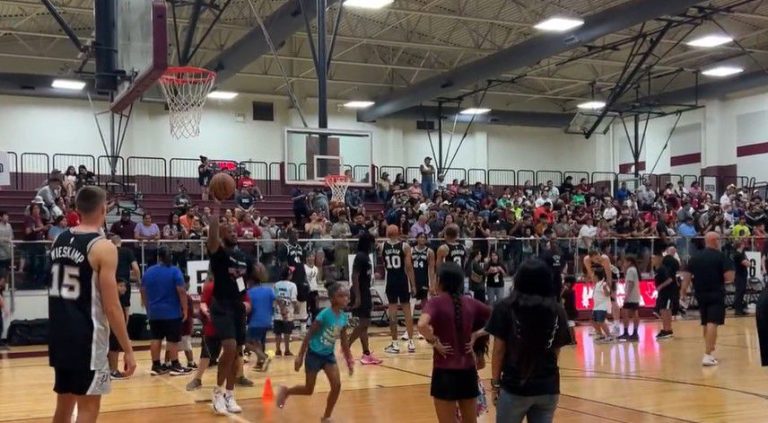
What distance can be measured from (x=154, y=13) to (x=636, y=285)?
9456mm

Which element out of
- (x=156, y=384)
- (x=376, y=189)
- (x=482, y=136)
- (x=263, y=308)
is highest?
(x=482, y=136)

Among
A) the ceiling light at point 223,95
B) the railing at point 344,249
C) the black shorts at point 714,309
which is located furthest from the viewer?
the ceiling light at point 223,95

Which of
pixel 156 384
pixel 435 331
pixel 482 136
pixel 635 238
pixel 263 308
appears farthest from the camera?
pixel 482 136

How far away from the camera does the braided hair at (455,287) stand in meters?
5.35

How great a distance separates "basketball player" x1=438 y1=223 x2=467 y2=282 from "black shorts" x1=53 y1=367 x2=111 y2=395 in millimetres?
7426

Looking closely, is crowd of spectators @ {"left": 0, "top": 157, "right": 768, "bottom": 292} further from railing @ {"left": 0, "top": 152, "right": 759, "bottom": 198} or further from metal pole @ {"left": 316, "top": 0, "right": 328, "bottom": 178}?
railing @ {"left": 0, "top": 152, "right": 759, "bottom": 198}

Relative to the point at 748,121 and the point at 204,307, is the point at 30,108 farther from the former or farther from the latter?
the point at 748,121

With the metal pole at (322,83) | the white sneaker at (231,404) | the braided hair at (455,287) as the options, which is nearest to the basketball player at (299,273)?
the metal pole at (322,83)

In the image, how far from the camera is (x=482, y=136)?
35719mm

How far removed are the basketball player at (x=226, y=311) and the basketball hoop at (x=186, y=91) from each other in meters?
4.97

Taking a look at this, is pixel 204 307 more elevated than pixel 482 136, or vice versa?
pixel 482 136

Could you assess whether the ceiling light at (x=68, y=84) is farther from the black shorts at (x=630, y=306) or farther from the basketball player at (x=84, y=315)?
the basketball player at (x=84, y=315)

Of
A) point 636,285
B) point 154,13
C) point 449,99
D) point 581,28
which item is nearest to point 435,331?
point 154,13

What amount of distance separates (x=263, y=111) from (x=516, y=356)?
2868 cm
